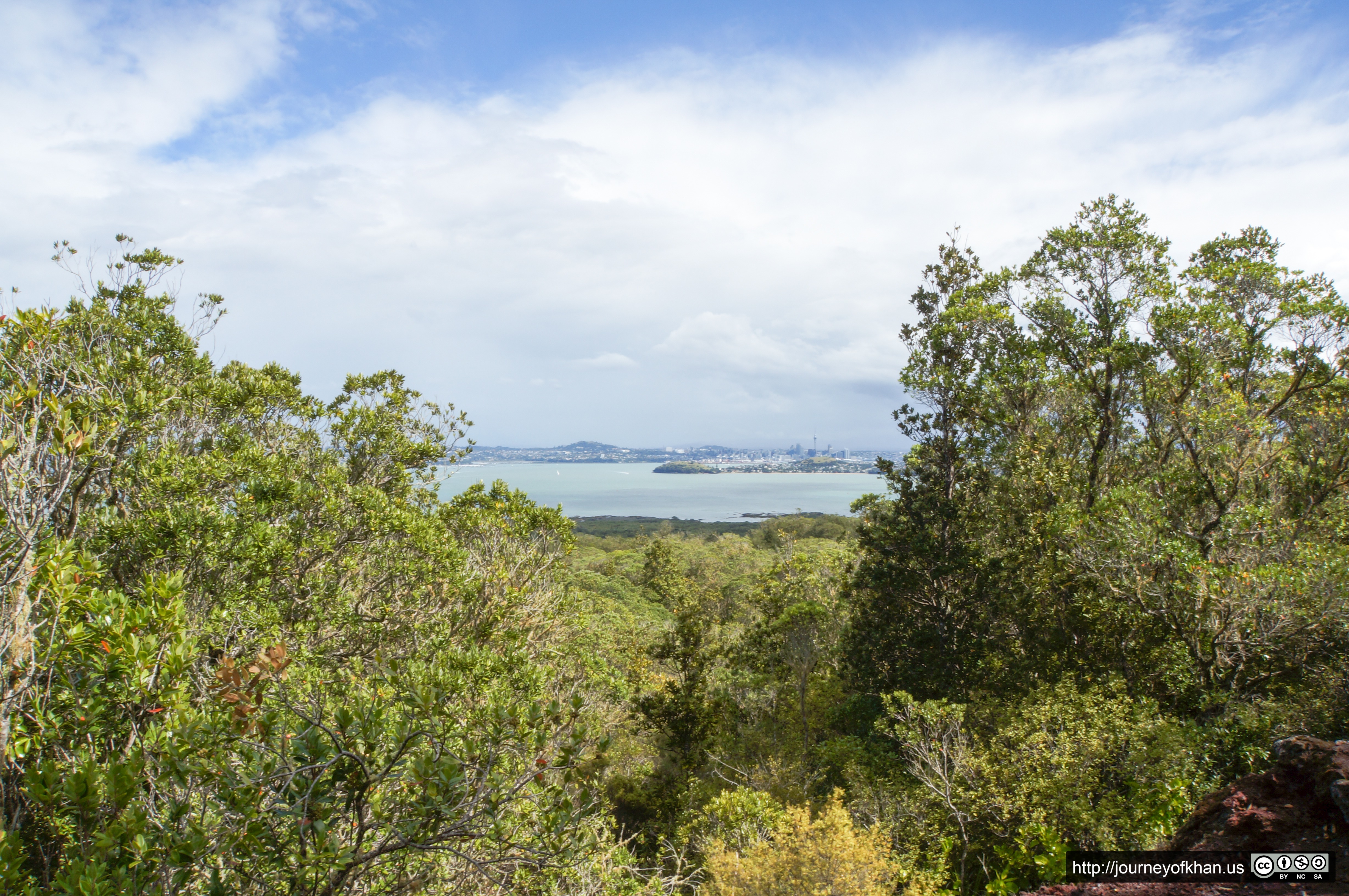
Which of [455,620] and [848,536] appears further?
[848,536]

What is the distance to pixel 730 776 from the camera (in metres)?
15.5

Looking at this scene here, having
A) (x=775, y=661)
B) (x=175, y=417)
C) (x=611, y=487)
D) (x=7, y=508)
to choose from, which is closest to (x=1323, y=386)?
(x=775, y=661)

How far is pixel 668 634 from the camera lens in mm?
17547

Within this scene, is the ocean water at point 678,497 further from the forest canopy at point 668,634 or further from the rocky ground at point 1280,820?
the rocky ground at point 1280,820

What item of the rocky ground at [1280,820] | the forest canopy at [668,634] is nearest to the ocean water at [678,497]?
the forest canopy at [668,634]

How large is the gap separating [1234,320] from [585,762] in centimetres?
1712

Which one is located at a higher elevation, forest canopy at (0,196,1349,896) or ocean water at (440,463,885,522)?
forest canopy at (0,196,1349,896)

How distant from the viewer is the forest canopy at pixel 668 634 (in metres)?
3.46

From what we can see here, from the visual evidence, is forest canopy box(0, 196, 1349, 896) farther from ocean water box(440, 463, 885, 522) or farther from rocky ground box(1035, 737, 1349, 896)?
ocean water box(440, 463, 885, 522)

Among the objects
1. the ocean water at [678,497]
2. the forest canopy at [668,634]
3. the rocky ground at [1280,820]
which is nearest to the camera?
the forest canopy at [668,634]

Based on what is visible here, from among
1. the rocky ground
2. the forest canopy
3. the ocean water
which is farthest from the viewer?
the ocean water

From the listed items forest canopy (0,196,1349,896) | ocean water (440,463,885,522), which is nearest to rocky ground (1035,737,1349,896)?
forest canopy (0,196,1349,896)

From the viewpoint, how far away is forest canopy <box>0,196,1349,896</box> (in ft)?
11.4

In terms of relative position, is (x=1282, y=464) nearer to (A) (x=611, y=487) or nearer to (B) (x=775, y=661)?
(B) (x=775, y=661)
